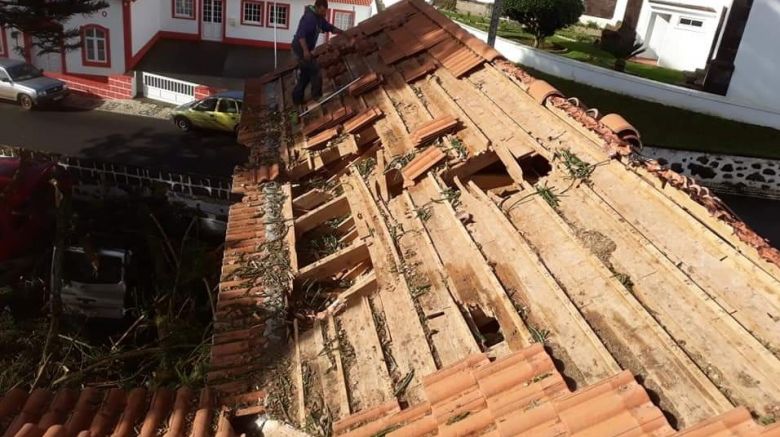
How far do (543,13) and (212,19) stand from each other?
20423 millimetres

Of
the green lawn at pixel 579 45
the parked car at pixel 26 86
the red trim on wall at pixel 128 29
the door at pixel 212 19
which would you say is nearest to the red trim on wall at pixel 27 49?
the parked car at pixel 26 86

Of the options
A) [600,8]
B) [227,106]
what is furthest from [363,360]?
[600,8]

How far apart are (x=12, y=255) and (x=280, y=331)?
7936mm

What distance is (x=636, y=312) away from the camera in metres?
4.04

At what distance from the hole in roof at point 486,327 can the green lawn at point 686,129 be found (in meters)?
13.7

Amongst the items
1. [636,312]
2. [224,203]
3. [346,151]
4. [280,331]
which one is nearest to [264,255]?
[280,331]

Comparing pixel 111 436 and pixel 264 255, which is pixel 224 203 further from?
pixel 111 436

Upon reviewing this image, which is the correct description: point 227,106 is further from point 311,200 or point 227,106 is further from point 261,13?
point 311,200

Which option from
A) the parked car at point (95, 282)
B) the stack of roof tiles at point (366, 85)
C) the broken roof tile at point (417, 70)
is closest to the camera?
the broken roof tile at point (417, 70)

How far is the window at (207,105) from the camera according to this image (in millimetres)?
21953

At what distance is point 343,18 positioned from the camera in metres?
35.4

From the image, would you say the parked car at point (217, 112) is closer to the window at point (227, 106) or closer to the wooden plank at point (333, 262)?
the window at point (227, 106)

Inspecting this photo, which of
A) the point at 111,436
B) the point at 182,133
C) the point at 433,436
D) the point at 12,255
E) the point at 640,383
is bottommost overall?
the point at 182,133

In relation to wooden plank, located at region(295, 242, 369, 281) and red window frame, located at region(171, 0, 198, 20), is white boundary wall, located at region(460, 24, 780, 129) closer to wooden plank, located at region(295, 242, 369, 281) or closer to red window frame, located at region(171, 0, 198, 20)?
wooden plank, located at region(295, 242, 369, 281)
